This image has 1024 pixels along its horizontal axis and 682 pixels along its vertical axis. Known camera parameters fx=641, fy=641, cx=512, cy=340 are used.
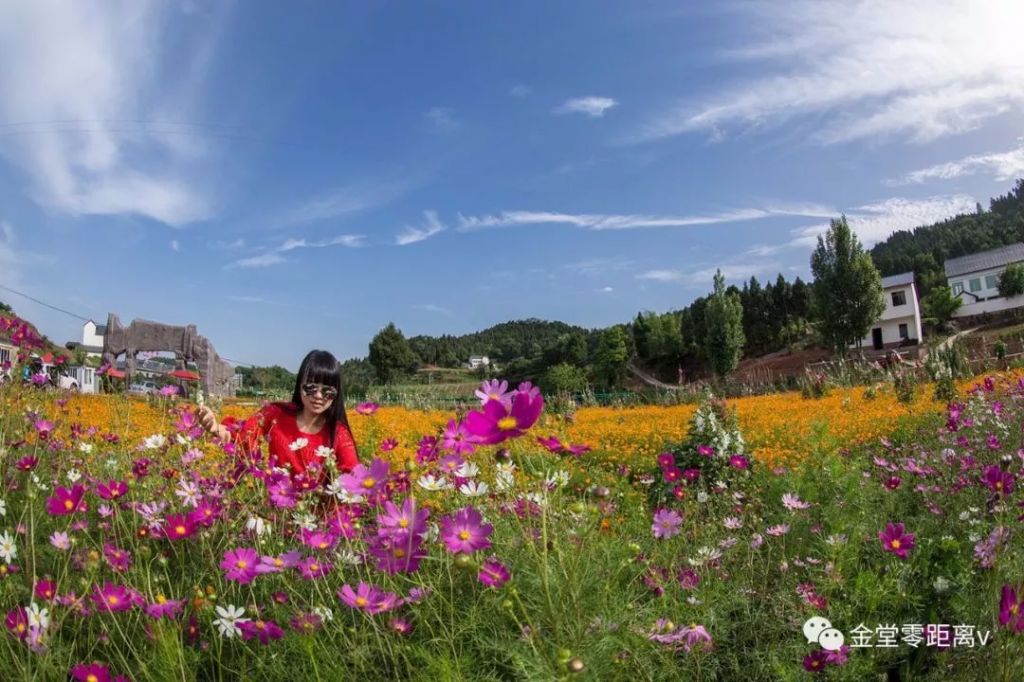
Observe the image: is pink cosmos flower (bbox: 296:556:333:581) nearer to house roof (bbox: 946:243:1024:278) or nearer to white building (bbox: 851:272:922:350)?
white building (bbox: 851:272:922:350)

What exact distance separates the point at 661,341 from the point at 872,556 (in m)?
49.3

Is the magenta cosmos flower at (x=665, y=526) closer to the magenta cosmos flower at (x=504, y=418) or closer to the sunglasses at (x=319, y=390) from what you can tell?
the magenta cosmos flower at (x=504, y=418)

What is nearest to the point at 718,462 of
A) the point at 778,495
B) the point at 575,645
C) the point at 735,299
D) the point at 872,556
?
the point at 778,495

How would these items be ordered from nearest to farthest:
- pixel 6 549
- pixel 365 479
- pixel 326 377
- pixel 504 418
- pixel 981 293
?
1. pixel 504 418
2. pixel 365 479
3. pixel 6 549
4. pixel 326 377
5. pixel 981 293

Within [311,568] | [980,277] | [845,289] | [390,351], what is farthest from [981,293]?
[311,568]

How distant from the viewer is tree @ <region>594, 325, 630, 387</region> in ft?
157

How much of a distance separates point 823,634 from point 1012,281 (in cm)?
5184

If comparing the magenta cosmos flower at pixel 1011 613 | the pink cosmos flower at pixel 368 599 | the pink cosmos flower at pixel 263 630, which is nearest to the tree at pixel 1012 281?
the magenta cosmos flower at pixel 1011 613

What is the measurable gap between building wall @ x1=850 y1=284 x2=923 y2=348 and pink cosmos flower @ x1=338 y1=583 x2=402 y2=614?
1750 inches

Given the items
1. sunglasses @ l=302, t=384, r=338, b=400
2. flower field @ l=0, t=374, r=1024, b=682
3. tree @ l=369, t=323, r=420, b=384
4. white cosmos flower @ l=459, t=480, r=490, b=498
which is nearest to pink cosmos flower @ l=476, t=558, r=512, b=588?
flower field @ l=0, t=374, r=1024, b=682

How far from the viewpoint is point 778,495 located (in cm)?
362

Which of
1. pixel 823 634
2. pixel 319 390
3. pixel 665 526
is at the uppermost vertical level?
pixel 319 390

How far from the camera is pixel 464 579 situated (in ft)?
4.78

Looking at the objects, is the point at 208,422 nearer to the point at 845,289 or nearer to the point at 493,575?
the point at 493,575
